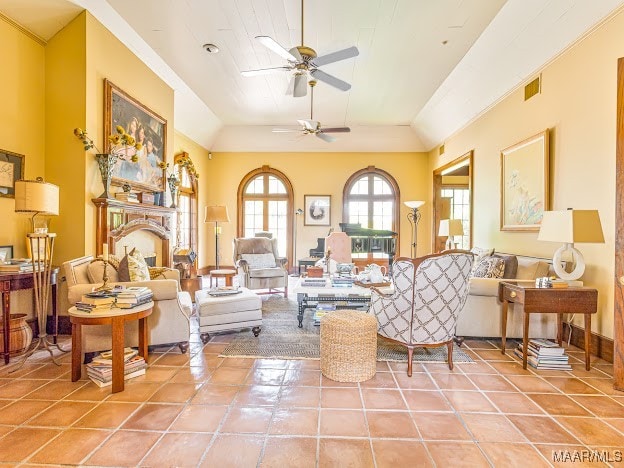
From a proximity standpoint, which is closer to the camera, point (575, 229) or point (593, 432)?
point (593, 432)

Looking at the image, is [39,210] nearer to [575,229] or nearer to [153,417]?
[153,417]

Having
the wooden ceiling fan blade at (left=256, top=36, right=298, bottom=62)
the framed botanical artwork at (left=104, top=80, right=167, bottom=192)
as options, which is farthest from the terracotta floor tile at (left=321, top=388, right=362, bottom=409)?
the framed botanical artwork at (left=104, top=80, right=167, bottom=192)

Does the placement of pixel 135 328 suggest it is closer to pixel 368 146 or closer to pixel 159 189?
pixel 159 189

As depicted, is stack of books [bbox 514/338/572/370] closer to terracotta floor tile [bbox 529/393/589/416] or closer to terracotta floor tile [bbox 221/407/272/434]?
terracotta floor tile [bbox 529/393/589/416]

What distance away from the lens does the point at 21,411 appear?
2316mm

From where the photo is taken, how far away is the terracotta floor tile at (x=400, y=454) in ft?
6.00

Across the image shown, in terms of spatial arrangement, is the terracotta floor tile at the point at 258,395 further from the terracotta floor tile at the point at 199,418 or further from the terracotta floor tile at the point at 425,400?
the terracotta floor tile at the point at 425,400

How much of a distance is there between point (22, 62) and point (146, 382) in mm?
3657

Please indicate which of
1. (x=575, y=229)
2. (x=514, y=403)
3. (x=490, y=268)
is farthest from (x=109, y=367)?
(x=490, y=268)

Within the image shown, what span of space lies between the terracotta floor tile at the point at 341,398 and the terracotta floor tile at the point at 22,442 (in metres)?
1.69

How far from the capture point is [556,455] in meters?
1.90

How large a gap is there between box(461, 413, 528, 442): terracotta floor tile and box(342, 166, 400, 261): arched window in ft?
22.9

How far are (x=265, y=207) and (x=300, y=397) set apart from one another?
23.1 ft

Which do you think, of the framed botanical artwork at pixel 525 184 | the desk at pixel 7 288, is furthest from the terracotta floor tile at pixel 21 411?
the framed botanical artwork at pixel 525 184
